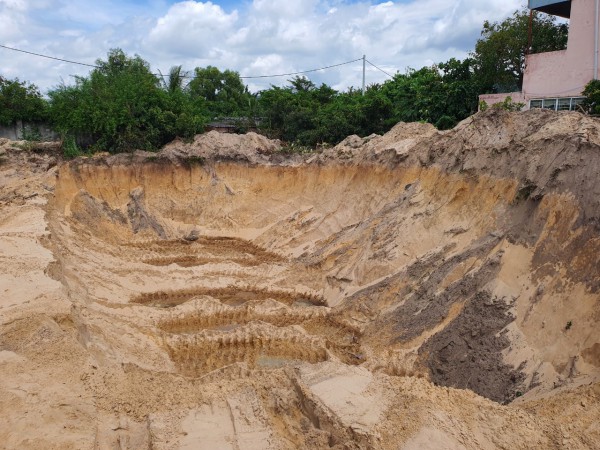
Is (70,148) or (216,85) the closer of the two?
(70,148)

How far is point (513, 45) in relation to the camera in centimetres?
1947

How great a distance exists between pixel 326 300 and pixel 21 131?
1898 centimetres

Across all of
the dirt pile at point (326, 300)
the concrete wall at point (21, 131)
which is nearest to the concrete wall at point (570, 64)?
the dirt pile at point (326, 300)

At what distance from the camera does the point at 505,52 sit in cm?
1978

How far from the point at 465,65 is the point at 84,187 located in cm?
1659

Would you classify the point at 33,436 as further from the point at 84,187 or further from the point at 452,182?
the point at 84,187

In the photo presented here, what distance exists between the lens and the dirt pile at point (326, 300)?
659cm

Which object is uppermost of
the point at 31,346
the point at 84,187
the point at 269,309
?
the point at 84,187

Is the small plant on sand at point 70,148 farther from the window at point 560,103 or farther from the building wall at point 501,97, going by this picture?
the window at point 560,103

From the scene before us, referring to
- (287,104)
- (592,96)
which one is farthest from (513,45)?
(287,104)

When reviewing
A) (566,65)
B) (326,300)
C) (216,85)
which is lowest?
(326,300)

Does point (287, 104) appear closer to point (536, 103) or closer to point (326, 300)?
point (536, 103)

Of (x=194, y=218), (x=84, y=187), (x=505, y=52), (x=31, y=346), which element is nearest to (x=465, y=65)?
(x=505, y=52)

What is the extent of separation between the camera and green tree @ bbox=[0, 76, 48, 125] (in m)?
23.5
